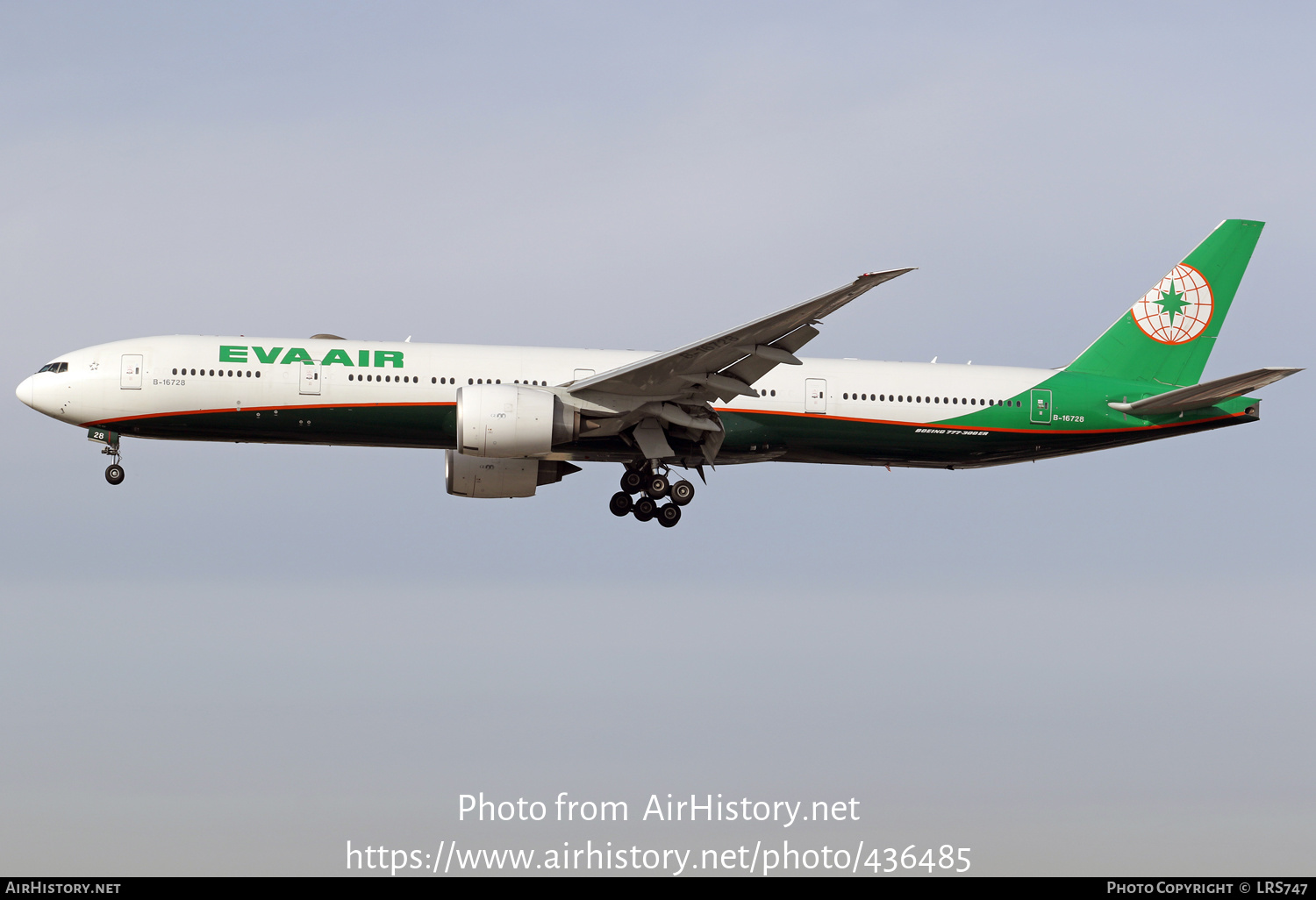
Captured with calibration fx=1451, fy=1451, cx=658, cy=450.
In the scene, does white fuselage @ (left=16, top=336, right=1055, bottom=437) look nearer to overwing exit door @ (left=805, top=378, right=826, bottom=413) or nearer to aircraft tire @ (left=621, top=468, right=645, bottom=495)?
overwing exit door @ (left=805, top=378, right=826, bottom=413)

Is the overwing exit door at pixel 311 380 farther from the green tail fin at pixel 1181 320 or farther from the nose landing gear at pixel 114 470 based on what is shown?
the green tail fin at pixel 1181 320

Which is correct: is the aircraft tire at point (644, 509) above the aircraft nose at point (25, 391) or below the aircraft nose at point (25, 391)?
below

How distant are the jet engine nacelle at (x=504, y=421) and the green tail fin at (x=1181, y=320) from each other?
13.1 metres

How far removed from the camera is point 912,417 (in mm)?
32219

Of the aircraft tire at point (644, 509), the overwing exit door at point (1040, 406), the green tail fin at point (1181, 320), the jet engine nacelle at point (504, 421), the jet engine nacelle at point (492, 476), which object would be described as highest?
the green tail fin at point (1181, 320)

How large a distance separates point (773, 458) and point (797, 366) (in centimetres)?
215

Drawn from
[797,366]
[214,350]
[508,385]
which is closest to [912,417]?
[797,366]

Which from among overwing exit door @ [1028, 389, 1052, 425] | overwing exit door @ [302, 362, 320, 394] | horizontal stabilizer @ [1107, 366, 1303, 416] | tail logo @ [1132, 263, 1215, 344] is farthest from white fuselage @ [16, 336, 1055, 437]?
tail logo @ [1132, 263, 1215, 344]

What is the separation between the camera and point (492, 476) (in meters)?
33.0

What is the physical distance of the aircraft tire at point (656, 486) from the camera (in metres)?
32.1

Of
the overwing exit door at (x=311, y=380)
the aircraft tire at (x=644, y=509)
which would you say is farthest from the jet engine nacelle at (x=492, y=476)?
the overwing exit door at (x=311, y=380)

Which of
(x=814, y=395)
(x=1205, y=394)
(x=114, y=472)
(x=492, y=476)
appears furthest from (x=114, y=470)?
(x=1205, y=394)

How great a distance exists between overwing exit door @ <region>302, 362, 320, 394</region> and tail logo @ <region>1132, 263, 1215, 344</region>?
19488 millimetres

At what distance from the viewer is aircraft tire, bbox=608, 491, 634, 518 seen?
32.7 meters
